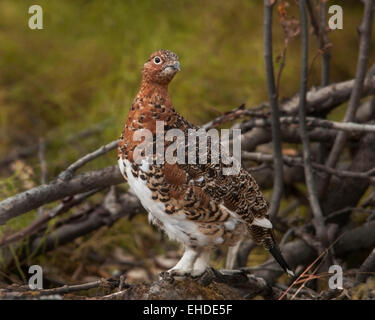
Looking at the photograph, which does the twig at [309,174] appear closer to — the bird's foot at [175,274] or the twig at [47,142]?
the bird's foot at [175,274]

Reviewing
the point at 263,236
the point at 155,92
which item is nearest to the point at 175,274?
the point at 263,236

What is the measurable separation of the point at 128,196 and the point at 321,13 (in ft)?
5.43

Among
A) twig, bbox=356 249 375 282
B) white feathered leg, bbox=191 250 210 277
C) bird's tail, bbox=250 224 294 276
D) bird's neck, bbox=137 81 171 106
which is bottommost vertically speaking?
twig, bbox=356 249 375 282

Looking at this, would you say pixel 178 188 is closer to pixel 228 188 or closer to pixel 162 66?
pixel 228 188

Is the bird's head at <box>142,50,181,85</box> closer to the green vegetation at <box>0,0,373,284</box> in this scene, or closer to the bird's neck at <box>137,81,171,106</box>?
the bird's neck at <box>137,81,171,106</box>

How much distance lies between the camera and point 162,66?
8.84ft

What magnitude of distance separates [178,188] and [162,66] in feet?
1.73

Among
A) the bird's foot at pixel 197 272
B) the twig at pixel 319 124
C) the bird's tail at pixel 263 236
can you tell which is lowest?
the bird's foot at pixel 197 272

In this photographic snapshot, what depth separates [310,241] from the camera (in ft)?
12.1

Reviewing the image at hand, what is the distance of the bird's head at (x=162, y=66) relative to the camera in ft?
8.82

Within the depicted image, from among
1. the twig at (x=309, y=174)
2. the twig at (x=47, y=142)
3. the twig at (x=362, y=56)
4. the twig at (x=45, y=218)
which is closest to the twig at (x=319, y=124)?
the twig at (x=309, y=174)

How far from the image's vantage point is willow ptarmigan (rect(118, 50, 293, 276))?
2.62 metres

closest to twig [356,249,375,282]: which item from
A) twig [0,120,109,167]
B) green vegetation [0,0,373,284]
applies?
green vegetation [0,0,373,284]

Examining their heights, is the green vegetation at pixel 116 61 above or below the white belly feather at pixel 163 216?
above
